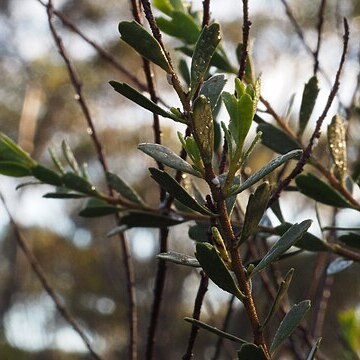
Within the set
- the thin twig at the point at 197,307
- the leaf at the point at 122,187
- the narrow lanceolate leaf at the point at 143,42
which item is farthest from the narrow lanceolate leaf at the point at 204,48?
the leaf at the point at 122,187

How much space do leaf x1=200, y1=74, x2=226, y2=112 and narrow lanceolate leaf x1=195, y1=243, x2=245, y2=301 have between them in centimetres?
9

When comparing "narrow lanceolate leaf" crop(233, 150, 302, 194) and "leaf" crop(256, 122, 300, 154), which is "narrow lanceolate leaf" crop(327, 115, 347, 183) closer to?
"leaf" crop(256, 122, 300, 154)

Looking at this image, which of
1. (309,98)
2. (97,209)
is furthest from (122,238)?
(309,98)

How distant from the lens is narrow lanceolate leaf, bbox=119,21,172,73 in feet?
1.21

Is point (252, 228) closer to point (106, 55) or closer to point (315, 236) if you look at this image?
point (315, 236)

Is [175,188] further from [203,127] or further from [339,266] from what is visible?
[339,266]

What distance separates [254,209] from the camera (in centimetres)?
36

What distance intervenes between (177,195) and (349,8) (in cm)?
333

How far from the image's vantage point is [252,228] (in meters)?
0.36

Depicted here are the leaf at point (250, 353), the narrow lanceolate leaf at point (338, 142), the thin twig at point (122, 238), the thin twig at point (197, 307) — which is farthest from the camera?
the thin twig at point (122, 238)

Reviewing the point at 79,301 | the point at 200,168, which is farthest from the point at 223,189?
the point at 79,301

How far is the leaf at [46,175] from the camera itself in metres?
0.59

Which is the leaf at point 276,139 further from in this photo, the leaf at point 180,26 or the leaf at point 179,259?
the leaf at point 179,259

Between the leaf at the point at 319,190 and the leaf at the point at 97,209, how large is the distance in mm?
154
